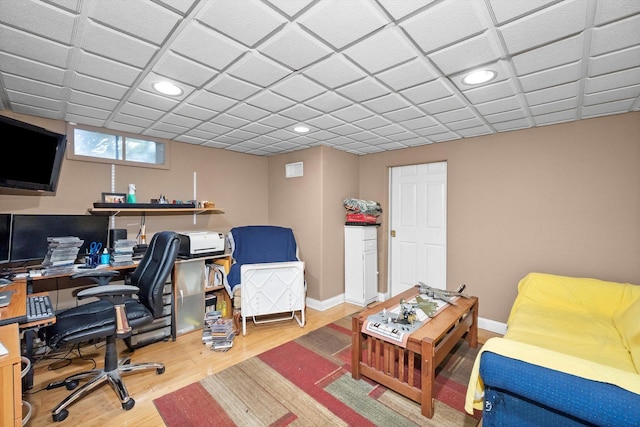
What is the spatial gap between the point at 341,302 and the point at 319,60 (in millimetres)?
3390

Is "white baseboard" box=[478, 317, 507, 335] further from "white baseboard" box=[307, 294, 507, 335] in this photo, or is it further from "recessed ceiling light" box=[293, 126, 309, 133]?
"recessed ceiling light" box=[293, 126, 309, 133]

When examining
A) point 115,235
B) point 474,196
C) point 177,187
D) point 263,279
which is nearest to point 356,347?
point 263,279

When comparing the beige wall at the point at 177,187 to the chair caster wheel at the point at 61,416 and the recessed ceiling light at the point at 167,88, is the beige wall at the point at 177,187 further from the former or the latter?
the chair caster wheel at the point at 61,416

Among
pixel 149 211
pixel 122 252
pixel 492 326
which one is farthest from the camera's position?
pixel 149 211

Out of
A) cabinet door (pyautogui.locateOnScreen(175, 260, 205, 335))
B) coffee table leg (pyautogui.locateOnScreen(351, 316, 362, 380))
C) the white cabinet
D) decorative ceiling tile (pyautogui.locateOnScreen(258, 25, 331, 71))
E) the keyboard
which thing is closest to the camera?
decorative ceiling tile (pyautogui.locateOnScreen(258, 25, 331, 71))

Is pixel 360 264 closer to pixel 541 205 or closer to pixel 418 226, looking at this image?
pixel 418 226

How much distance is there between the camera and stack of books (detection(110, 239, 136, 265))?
285 cm

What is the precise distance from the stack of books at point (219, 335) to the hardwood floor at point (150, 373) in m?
0.06

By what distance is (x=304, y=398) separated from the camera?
207cm

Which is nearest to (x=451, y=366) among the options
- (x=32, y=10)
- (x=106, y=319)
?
(x=106, y=319)

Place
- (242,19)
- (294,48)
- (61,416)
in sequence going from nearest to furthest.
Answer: (242,19) < (294,48) < (61,416)

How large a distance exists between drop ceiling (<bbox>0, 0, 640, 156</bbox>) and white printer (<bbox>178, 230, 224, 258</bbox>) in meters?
1.25

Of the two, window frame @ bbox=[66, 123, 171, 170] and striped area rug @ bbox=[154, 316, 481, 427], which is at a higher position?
window frame @ bbox=[66, 123, 171, 170]

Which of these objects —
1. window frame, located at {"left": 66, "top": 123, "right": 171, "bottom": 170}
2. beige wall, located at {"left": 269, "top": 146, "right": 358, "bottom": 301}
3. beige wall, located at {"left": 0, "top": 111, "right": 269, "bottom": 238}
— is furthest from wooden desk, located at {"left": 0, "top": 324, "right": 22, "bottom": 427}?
beige wall, located at {"left": 269, "top": 146, "right": 358, "bottom": 301}
